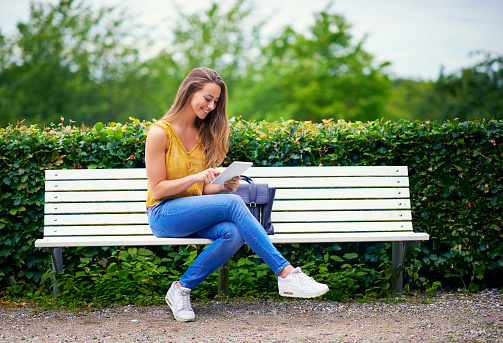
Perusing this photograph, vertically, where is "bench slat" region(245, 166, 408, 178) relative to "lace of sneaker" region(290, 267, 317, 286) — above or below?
above

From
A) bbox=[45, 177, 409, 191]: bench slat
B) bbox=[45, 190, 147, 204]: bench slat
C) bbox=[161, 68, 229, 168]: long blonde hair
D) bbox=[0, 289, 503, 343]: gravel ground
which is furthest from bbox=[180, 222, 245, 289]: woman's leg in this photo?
bbox=[45, 190, 147, 204]: bench slat

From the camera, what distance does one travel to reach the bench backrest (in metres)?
3.56

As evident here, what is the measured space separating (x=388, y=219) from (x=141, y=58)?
25.1 metres

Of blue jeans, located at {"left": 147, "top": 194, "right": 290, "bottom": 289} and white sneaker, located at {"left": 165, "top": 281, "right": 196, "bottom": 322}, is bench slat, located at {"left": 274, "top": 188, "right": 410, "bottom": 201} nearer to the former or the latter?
blue jeans, located at {"left": 147, "top": 194, "right": 290, "bottom": 289}

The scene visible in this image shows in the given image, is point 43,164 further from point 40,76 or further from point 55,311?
point 40,76

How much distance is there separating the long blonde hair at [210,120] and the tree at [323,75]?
24.5m

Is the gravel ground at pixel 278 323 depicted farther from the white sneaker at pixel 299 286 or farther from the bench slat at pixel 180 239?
the bench slat at pixel 180 239

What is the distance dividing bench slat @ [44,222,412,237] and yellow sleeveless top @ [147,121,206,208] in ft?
1.39

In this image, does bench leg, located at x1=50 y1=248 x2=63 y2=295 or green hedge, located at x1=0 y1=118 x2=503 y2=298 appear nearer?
bench leg, located at x1=50 y1=248 x2=63 y2=295

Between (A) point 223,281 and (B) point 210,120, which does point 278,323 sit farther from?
(B) point 210,120

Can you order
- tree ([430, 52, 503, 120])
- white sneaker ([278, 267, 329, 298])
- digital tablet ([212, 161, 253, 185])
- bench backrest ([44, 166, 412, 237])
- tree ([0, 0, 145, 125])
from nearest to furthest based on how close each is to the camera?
white sneaker ([278, 267, 329, 298]), digital tablet ([212, 161, 253, 185]), bench backrest ([44, 166, 412, 237]), tree ([0, 0, 145, 125]), tree ([430, 52, 503, 120])

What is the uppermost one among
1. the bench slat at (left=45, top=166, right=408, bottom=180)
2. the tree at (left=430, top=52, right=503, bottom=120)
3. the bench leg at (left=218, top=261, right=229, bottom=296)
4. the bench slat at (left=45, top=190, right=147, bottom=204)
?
the tree at (left=430, top=52, right=503, bottom=120)

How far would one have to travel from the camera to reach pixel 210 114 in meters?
3.36

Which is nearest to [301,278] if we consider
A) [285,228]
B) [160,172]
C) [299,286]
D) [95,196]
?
[299,286]
